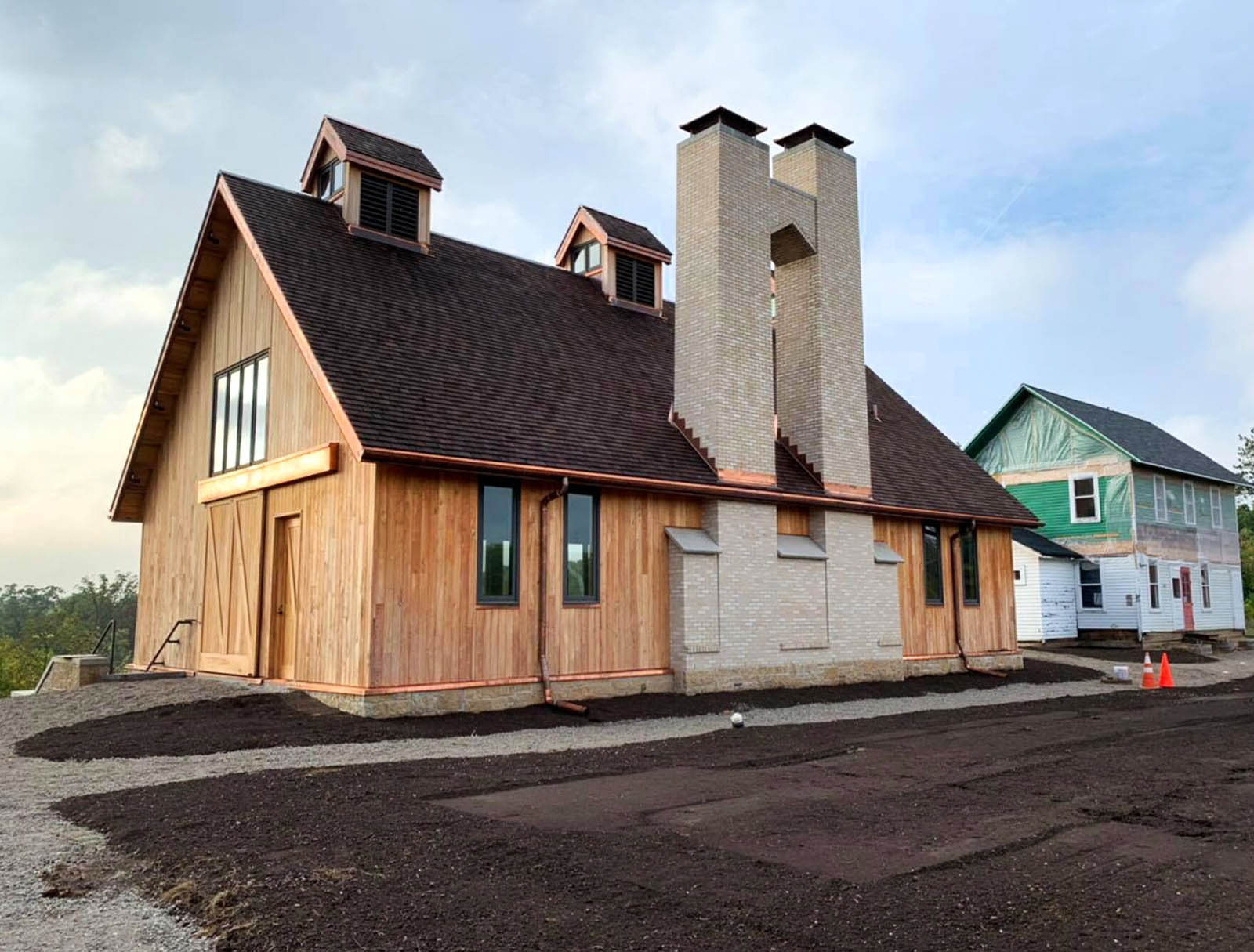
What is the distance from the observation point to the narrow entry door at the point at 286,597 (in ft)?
48.2

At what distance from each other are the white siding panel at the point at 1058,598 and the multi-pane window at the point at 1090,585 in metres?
0.28

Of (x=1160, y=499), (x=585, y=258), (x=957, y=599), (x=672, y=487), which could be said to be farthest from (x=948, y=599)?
(x=1160, y=499)

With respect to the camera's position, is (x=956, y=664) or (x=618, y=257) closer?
(x=956, y=664)

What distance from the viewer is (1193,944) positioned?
4.43 meters

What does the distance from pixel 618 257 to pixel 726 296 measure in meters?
5.26

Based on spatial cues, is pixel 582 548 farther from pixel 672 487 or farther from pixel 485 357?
pixel 485 357

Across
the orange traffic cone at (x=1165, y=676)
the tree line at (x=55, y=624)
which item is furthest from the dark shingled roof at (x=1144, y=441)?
the tree line at (x=55, y=624)

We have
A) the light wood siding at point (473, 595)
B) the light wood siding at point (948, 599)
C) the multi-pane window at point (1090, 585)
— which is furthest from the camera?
the multi-pane window at point (1090, 585)

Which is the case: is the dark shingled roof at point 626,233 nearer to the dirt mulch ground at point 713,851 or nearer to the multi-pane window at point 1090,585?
the dirt mulch ground at point 713,851

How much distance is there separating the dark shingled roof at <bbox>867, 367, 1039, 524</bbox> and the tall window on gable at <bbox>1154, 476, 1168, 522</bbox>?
40.2 feet

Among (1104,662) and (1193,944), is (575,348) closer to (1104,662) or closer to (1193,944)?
(1193,944)

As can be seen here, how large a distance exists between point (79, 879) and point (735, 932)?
3.84 meters

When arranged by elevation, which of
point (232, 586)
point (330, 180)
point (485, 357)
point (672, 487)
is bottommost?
point (232, 586)

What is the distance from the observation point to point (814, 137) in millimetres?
19766
